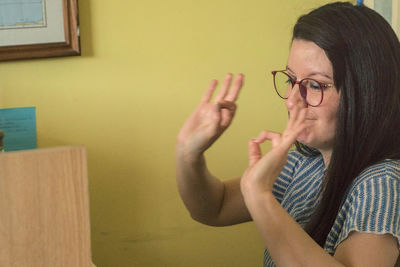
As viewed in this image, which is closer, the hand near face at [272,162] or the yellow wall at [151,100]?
the hand near face at [272,162]

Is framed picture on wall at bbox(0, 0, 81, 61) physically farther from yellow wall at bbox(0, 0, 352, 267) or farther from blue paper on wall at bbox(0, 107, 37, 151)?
blue paper on wall at bbox(0, 107, 37, 151)

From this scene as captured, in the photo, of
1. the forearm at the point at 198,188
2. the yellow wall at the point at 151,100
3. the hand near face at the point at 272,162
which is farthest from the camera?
the yellow wall at the point at 151,100

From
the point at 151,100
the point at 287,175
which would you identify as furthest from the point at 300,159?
the point at 151,100

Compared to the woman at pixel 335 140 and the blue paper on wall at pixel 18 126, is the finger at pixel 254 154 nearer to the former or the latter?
the woman at pixel 335 140

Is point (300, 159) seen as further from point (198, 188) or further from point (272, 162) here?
point (272, 162)

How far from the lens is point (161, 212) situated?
1499mm

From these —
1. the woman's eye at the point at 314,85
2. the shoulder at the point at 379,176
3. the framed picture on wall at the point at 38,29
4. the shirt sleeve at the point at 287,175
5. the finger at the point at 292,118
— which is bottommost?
the shirt sleeve at the point at 287,175

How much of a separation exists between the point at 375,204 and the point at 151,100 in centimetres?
76

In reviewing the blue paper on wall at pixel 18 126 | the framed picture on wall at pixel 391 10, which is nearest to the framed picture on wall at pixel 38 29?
the blue paper on wall at pixel 18 126

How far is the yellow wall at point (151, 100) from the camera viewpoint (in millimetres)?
1405

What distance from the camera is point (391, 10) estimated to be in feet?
4.71

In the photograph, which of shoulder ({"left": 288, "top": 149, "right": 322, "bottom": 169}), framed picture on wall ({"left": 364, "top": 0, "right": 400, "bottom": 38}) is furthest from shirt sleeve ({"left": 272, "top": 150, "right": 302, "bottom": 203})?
framed picture on wall ({"left": 364, "top": 0, "right": 400, "bottom": 38})

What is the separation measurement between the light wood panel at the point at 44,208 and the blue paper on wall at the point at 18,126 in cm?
82

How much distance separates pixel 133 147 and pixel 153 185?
132 millimetres
